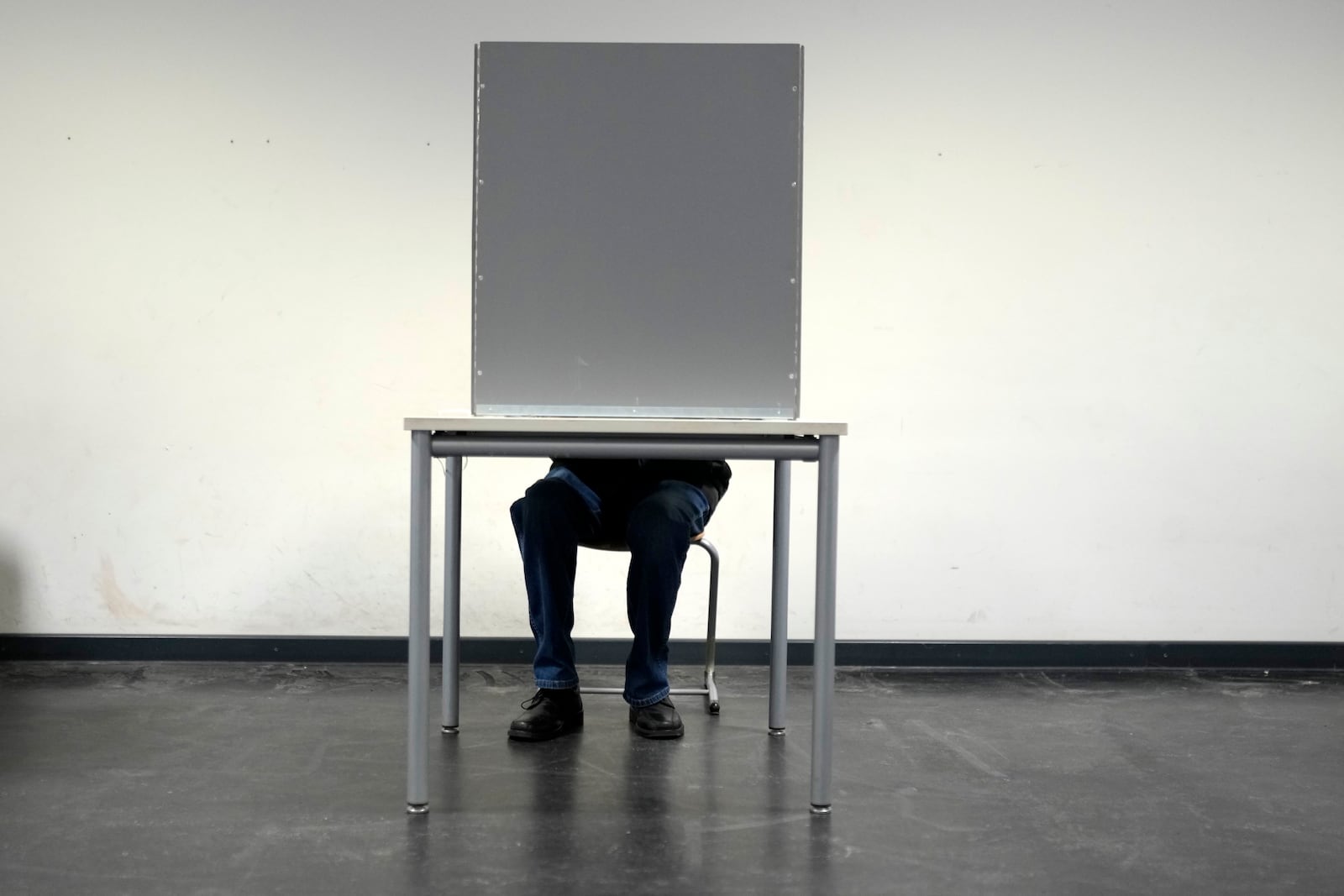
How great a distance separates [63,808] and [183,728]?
0.53 metres

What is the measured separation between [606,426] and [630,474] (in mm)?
588

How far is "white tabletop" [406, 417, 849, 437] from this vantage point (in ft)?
6.08

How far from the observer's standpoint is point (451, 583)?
7.68ft

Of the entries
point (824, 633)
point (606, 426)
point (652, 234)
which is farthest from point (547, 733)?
point (652, 234)

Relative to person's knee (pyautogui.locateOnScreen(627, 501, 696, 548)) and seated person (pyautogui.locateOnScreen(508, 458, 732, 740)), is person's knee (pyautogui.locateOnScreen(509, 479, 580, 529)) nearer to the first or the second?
seated person (pyautogui.locateOnScreen(508, 458, 732, 740))

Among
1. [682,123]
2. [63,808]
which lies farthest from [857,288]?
[63,808]

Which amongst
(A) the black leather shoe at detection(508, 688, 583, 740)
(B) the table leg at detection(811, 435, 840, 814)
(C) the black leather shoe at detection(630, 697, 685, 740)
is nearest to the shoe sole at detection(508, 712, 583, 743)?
(A) the black leather shoe at detection(508, 688, 583, 740)

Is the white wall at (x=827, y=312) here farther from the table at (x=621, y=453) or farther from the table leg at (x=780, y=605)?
the table at (x=621, y=453)

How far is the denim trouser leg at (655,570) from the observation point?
7.54 feet

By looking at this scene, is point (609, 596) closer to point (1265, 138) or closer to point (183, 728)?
point (183, 728)

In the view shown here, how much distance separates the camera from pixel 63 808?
191 cm

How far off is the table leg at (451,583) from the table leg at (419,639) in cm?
18

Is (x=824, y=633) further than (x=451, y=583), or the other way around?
(x=451, y=583)

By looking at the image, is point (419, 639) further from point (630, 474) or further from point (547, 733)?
point (630, 474)
